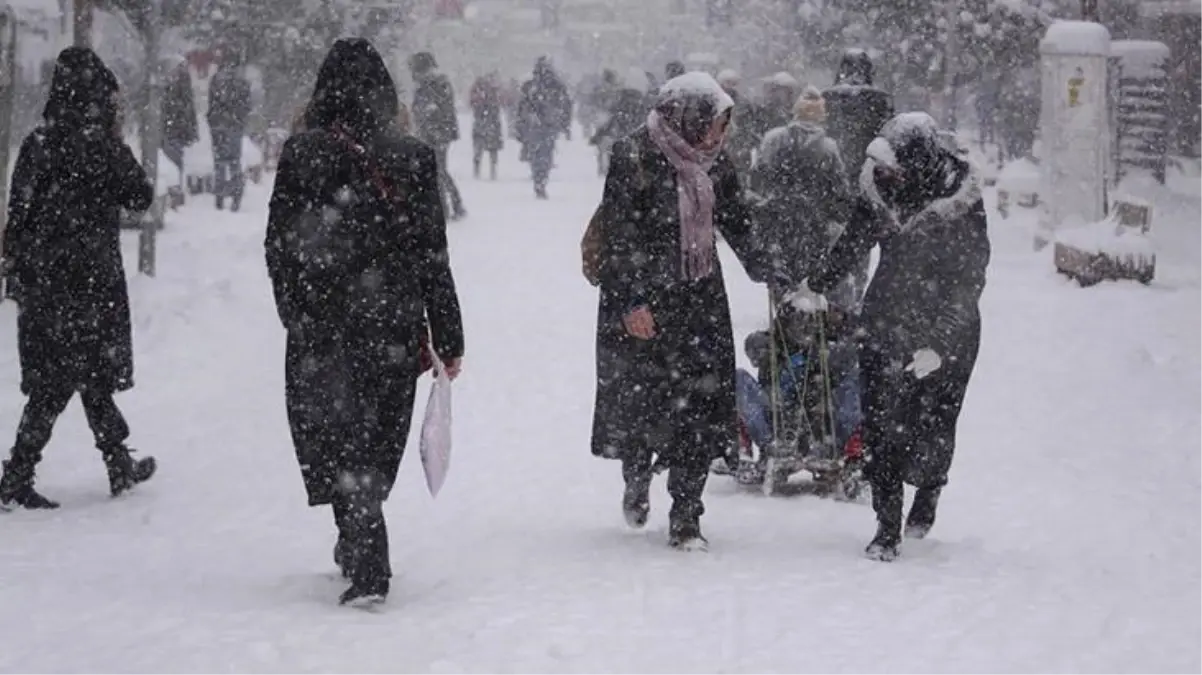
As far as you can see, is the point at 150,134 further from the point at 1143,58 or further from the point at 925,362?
the point at 1143,58

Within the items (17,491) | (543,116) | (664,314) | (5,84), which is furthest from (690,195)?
(543,116)

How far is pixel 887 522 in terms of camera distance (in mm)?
7160

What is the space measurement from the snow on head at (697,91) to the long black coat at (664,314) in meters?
0.22

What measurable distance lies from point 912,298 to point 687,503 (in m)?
1.18

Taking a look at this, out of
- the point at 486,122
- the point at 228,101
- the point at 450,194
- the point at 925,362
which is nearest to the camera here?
the point at 925,362

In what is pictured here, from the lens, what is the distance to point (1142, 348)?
1323cm

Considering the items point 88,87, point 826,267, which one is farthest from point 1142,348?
point 88,87

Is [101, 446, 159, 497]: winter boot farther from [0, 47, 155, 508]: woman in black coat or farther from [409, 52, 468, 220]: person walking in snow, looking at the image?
[409, 52, 468, 220]: person walking in snow

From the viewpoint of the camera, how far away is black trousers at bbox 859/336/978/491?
7164 mm

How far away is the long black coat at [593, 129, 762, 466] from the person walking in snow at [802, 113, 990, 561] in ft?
1.64

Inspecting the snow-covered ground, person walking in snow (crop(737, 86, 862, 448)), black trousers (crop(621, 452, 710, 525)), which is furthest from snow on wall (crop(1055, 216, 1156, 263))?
black trousers (crop(621, 452, 710, 525))

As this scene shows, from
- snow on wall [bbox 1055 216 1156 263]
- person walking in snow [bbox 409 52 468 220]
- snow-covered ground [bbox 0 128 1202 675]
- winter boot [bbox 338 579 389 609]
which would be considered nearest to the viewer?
snow-covered ground [bbox 0 128 1202 675]

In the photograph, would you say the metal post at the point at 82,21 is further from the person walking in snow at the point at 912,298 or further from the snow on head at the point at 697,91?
the person walking in snow at the point at 912,298

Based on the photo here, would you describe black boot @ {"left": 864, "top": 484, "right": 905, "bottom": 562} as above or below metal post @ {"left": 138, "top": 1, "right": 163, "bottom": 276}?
below
